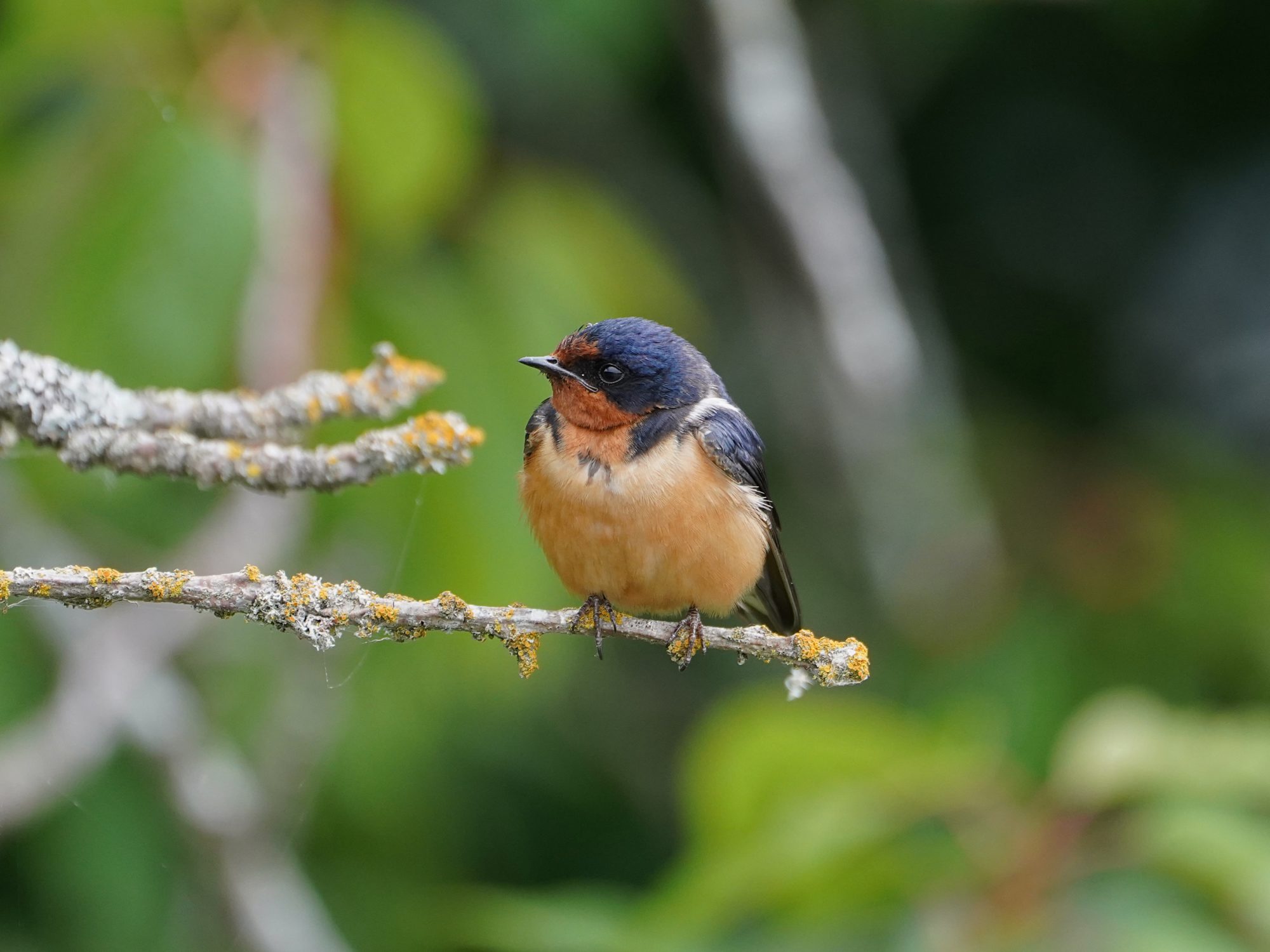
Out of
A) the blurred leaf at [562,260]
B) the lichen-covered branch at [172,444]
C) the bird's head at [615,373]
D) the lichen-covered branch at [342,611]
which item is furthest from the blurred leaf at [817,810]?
the lichen-covered branch at [172,444]

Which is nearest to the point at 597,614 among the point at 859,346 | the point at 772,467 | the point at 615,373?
the point at 615,373

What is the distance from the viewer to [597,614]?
9.00 feet

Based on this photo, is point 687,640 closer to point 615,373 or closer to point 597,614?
point 597,614

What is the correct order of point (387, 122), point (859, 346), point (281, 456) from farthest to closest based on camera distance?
point (859, 346), point (387, 122), point (281, 456)

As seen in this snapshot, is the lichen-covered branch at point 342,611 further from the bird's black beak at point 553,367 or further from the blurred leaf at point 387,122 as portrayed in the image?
the blurred leaf at point 387,122

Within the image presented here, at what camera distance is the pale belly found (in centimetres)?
273

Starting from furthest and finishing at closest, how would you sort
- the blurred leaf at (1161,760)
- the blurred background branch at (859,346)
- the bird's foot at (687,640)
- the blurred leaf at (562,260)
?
1. the blurred background branch at (859,346)
2. the blurred leaf at (562,260)
3. the blurred leaf at (1161,760)
4. the bird's foot at (687,640)

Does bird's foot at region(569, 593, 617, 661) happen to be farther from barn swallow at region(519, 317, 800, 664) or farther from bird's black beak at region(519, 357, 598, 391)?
bird's black beak at region(519, 357, 598, 391)

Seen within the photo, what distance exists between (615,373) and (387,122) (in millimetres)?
774

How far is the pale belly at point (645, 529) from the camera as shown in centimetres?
273

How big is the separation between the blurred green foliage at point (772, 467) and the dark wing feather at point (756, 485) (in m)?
0.27

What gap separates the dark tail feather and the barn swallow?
0.04 ft

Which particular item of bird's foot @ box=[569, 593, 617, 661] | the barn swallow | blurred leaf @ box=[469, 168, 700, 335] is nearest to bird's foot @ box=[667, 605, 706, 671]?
the barn swallow

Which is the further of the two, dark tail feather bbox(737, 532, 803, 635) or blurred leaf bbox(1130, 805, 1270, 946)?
dark tail feather bbox(737, 532, 803, 635)
